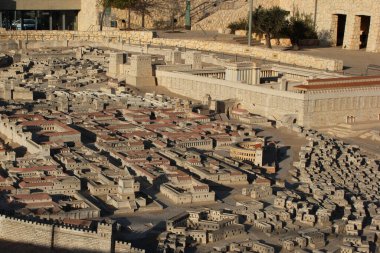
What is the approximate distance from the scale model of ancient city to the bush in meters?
0.16

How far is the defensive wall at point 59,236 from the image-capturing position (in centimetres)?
2807

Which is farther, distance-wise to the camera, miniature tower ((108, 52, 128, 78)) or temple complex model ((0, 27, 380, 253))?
miniature tower ((108, 52, 128, 78))

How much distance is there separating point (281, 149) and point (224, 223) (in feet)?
37.3

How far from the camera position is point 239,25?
68062mm

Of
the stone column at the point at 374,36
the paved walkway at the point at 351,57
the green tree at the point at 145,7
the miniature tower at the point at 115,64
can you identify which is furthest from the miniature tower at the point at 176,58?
the green tree at the point at 145,7

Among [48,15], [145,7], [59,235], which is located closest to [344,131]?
[59,235]

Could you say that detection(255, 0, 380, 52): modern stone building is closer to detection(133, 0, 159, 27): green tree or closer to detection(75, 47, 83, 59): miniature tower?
detection(133, 0, 159, 27): green tree

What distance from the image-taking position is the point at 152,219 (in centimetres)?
3120

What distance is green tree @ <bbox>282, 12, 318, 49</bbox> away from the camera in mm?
63500

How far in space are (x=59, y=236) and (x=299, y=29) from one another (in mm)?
38842

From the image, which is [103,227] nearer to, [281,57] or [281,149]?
[281,149]

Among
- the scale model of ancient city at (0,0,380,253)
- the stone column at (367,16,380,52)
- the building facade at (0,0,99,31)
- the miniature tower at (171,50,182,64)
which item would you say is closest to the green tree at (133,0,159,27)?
the scale model of ancient city at (0,0,380,253)

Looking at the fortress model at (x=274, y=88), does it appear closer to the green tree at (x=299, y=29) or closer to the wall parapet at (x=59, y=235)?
→ the green tree at (x=299, y=29)

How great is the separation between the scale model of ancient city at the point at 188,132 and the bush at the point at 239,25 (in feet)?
0.52
